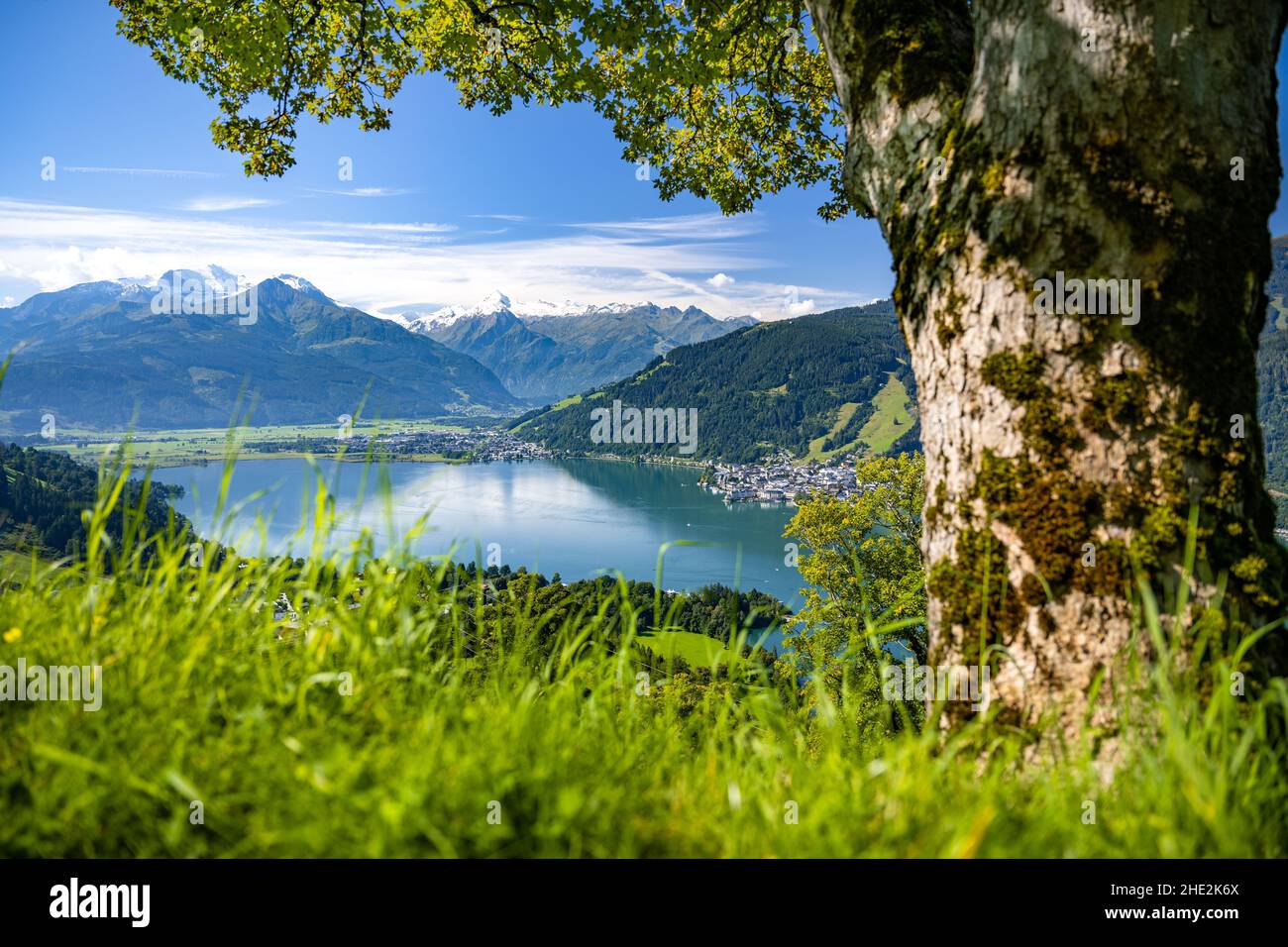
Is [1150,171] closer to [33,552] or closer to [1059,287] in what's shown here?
[1059,287]

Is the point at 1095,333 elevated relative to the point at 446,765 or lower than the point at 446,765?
elevated

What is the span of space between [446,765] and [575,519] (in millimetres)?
102218

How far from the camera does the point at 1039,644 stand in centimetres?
229

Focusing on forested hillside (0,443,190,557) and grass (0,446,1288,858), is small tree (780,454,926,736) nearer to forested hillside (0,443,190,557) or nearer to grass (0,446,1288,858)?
grass (0,446,1288,858)

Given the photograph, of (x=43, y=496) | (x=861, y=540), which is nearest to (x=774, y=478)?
(x=43, y=496)

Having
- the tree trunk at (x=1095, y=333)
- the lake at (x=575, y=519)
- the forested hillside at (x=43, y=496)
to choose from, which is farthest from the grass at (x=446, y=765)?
the forested hillside at (x=43, y=496)

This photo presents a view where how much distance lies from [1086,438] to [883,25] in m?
2.25

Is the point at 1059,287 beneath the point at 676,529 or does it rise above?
above

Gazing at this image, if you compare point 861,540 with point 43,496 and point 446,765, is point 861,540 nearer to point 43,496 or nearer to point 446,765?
point 446,765

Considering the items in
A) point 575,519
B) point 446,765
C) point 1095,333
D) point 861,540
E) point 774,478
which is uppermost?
point 1095,333

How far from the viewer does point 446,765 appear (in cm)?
144

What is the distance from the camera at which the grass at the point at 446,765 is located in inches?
52.6
